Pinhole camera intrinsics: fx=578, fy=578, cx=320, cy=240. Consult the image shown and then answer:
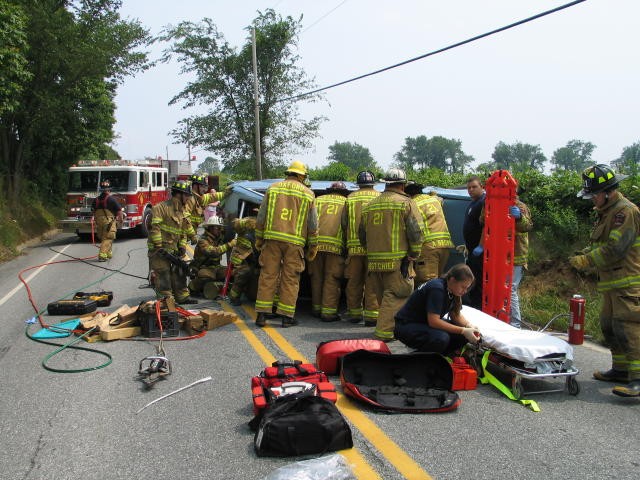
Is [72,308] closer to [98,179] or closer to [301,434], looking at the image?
[301,434]

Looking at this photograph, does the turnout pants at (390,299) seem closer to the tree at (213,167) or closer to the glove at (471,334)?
the glove at (471,334)

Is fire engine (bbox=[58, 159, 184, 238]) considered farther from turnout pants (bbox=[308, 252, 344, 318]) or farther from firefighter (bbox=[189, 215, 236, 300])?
turnout pants (bbox=[308, 252, 344, 318])

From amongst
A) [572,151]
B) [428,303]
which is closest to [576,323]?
[428,303]

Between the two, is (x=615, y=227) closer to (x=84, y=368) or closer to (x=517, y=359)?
(x=517, y=359)

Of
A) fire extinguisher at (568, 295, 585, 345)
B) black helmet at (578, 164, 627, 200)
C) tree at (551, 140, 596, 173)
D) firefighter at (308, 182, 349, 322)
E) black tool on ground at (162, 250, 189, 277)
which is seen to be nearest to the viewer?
black helmet at (578, 164, 627, 200)

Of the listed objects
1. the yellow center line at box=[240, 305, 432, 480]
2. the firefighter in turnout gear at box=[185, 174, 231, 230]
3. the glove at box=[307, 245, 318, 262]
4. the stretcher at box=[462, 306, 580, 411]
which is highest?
Answer: the firefighter in turnout gear at box=[185, 174, 231, 230]

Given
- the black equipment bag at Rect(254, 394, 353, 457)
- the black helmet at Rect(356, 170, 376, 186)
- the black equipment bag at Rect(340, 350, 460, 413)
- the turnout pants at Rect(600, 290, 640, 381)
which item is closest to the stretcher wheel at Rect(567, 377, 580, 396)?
the turnout pants at Rect(600, 290, 640, 381)

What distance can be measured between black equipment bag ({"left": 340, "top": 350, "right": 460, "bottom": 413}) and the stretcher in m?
0.48

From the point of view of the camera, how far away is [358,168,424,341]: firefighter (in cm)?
680

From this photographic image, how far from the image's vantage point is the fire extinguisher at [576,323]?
6375 mm

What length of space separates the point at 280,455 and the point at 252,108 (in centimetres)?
2885

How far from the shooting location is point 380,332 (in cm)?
664

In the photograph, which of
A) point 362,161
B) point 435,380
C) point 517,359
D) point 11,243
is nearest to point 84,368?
point 435,380

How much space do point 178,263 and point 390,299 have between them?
349 centimetres
